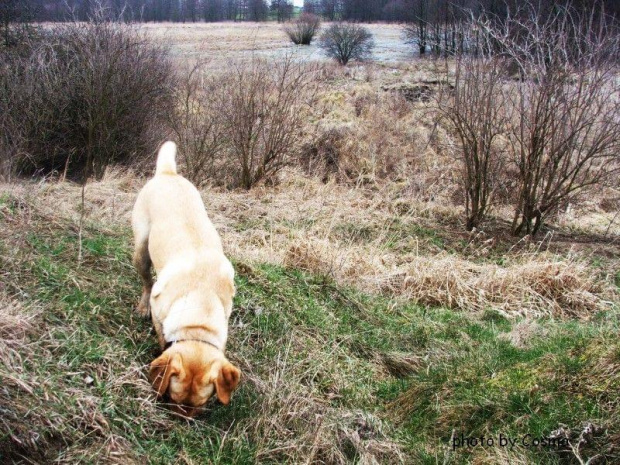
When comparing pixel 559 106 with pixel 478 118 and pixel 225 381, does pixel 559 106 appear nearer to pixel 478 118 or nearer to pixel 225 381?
pixel 478 118

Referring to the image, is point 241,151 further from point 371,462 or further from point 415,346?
point 371,462

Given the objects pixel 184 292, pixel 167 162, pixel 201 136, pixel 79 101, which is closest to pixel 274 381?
pixel 184 292

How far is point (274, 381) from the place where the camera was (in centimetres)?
372

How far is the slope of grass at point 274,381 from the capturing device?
2.84 meters

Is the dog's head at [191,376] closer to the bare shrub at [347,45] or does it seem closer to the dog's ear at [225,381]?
the dog's ear at [225,381]

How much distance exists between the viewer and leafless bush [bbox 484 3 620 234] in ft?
24.9

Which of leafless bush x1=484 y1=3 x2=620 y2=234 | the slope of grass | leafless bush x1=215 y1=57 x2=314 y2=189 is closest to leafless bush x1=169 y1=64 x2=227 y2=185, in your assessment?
leafless bush x1=215 y1=57 x2=314 y2=189

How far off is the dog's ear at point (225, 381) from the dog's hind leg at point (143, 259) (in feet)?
4.20

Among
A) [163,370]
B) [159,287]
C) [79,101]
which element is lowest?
[163,370]

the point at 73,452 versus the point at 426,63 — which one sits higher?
the point at 426,63

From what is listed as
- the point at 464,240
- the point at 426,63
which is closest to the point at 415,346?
the point at 464,240

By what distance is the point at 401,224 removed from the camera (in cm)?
896

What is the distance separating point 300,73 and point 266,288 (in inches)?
263

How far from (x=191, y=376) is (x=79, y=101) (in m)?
10.1
